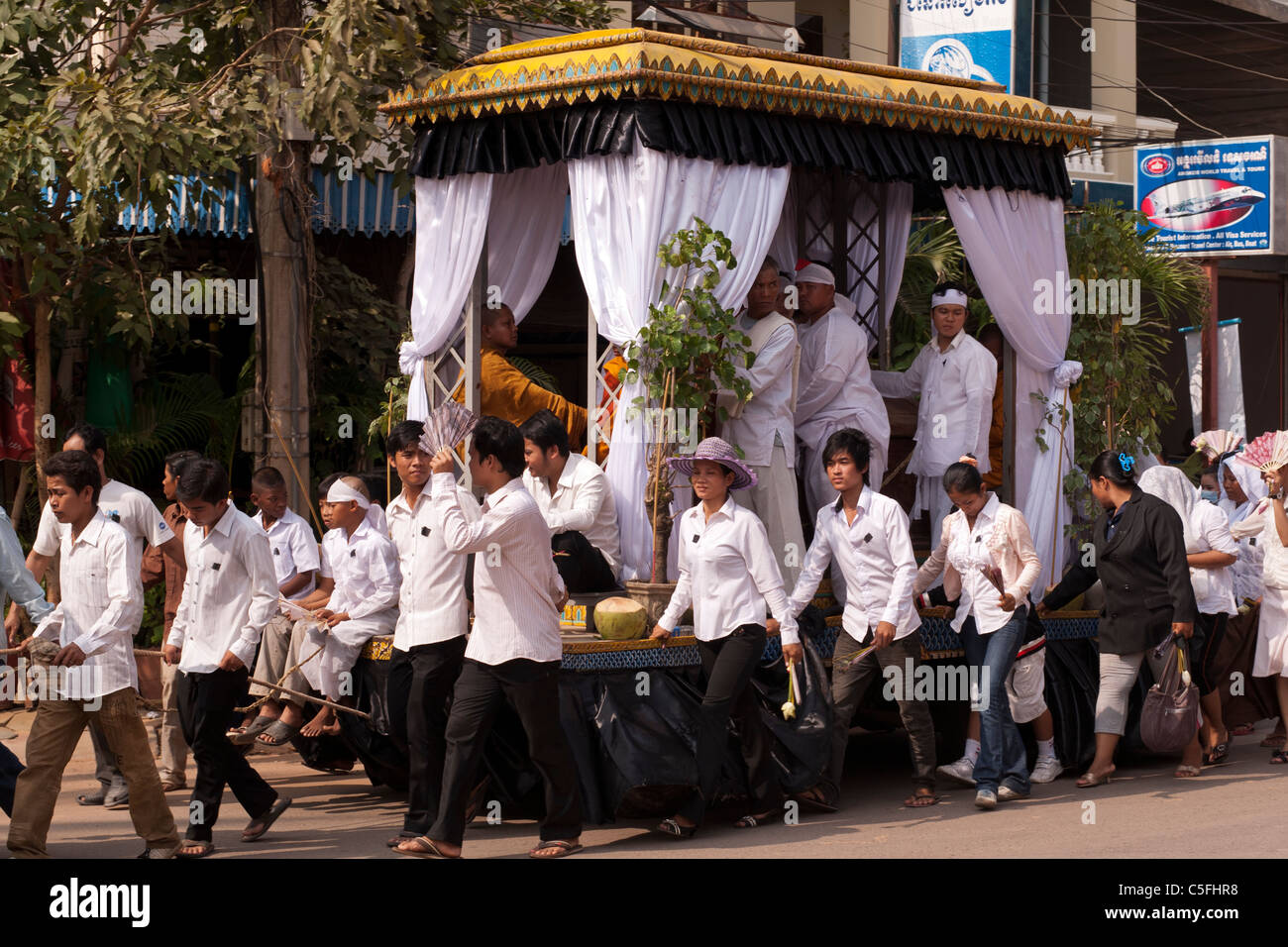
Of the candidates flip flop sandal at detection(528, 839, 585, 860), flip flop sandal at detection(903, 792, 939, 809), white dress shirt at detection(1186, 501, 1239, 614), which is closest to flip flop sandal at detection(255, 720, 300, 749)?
flip flop sandal at detection(528, 839, 585, 860)

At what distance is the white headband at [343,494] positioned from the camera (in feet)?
30.8

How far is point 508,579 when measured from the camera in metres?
7.84

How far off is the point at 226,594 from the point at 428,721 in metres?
1.11

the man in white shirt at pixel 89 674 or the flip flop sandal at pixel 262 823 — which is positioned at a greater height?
the man in white shirt at pixel 89 674

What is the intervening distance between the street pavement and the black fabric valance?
3.68 m

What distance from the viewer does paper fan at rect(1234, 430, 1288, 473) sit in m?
10.7

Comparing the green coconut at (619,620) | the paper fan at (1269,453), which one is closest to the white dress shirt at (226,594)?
the green coconut at (619,620)

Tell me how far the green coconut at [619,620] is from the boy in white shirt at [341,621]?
3.86ft

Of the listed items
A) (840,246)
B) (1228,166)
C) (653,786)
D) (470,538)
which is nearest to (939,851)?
(653,786)

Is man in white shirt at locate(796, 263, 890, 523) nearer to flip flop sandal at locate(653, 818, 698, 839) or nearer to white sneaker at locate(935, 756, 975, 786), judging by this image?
white sneaker at locate(935, 756, 975, 786)

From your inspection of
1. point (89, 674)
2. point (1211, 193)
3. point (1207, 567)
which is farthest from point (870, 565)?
point (1211, 193)

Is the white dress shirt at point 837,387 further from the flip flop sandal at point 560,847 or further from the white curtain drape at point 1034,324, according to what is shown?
the flip flop sandal at point 560,847

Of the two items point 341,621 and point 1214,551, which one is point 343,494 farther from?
point 1214,551

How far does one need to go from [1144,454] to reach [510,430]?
20.0 ft
